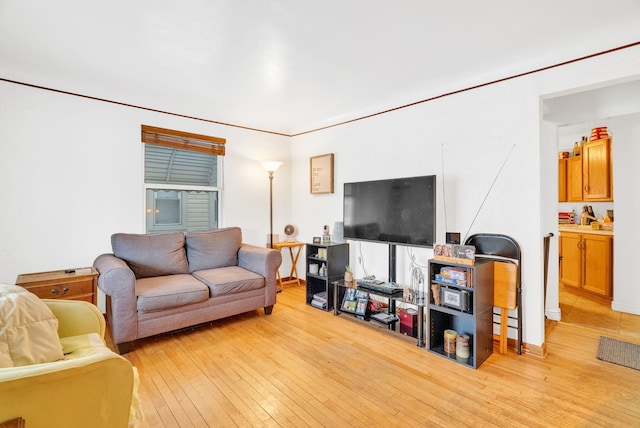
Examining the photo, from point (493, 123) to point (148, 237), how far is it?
3.53 metres

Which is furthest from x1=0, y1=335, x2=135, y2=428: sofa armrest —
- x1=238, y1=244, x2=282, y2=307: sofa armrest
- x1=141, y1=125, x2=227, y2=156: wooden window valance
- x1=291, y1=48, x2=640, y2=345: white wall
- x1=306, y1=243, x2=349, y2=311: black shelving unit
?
x1=141, y1=125, x2=227, y2=156: wooden window valance

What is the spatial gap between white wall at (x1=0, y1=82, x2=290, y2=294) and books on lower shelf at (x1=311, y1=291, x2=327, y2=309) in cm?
216

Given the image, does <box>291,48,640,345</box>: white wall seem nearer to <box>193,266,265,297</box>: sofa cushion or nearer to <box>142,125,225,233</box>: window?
<box>193,266,265,297</box>: sofa cushion

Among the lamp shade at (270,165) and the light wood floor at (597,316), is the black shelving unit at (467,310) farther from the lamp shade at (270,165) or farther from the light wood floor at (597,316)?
the lamp shade at (270,165)

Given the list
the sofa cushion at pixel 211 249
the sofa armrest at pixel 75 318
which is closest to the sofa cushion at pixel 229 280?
the sofa cushion at pixel 211 249

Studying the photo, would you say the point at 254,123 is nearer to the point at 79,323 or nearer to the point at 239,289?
the point at 239,289

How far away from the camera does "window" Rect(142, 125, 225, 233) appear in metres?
3.54

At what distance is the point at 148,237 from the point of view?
10.3ft

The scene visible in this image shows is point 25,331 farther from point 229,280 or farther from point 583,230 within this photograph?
point 583,230

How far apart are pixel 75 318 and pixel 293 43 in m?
2.26

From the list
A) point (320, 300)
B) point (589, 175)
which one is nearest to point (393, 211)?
point (320, 300)

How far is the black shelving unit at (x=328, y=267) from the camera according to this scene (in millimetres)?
3439

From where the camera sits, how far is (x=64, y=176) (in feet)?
9.70

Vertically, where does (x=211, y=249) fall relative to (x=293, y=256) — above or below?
above
